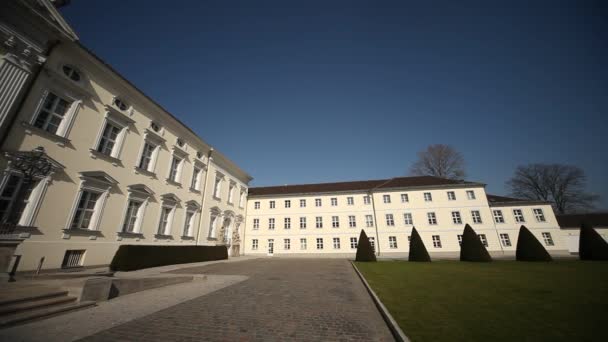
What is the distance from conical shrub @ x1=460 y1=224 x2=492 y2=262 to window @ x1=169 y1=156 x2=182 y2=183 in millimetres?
25916

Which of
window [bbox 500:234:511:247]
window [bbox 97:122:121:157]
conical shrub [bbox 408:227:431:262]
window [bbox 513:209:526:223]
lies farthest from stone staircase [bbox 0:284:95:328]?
window [bbox 513:209:526:223]

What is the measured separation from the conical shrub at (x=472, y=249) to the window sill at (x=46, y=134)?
2876 cm

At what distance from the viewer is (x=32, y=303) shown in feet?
16.3

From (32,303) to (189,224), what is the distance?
15484mm

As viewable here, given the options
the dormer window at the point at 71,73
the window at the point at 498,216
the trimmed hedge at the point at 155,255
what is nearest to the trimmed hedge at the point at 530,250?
the window at the point at 498,216

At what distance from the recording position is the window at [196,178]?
21.0 meters

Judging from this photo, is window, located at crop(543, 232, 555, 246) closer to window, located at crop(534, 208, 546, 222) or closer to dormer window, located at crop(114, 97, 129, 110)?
window, located at crop(534, 208, 546, 222)

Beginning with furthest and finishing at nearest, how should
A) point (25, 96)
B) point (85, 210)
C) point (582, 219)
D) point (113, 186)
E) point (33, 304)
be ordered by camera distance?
point (582, 219)
point (113, 186)
point (85, 210)
point (25, 96)
point (33, 304)

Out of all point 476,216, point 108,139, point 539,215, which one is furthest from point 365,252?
point 539,215

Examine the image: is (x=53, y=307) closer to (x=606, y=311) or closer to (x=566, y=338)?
(x=566, y=338)

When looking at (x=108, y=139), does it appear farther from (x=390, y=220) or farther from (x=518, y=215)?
(x=518, y=215)

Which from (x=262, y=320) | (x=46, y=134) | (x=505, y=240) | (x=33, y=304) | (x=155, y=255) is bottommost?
(x=262, y=320)

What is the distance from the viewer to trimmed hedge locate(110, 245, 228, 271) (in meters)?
11.9

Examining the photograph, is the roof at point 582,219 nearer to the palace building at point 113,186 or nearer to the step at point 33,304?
the palace building at point 113,186
